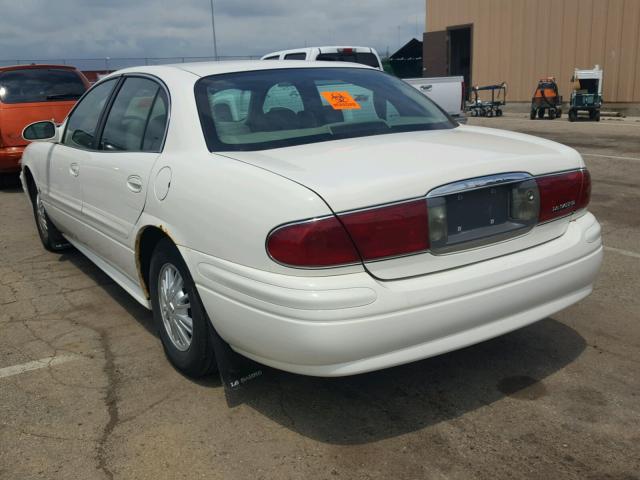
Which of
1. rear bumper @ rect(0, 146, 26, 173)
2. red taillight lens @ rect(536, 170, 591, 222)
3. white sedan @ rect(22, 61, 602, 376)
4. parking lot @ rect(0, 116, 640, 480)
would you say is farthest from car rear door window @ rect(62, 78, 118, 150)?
Answer: rear bumper @ rect(0, 146, 26, 173)

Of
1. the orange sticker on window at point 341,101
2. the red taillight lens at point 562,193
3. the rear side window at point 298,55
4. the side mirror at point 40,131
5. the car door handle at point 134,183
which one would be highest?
the rear side window at point 298,55

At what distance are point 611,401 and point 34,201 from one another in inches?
204

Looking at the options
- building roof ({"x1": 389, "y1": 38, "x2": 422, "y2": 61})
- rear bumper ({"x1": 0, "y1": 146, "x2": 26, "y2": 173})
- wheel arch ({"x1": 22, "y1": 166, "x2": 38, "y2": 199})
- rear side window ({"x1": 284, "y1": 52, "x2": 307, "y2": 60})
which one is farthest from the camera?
building roof ({"x1": 389, "y1": 38, "x2": 422, "y2": 61})

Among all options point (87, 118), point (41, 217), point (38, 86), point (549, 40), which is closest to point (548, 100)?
point (549, 40)

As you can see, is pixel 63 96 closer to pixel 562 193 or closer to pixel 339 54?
pixel 339 54

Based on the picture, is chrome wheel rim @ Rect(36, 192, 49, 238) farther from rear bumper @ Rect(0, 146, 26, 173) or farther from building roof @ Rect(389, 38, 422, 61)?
building roof @ Rect(389, 38, 422, 61)

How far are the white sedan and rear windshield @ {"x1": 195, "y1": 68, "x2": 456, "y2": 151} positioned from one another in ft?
0.03

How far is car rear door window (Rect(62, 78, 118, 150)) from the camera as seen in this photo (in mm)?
4285

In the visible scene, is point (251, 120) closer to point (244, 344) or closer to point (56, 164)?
point (244, 344)

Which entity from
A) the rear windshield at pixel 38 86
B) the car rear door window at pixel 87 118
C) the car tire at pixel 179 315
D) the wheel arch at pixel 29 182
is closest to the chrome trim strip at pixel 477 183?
the car tire at pixel 179 315

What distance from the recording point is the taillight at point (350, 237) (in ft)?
7.85

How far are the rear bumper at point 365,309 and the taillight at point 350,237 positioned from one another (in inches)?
3.2

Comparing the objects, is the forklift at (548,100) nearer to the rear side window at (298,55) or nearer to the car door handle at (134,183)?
the rear side window at (298,55)

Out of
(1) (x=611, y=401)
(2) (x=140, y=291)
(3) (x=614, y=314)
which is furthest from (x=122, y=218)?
(3) (x=614, y=314)
